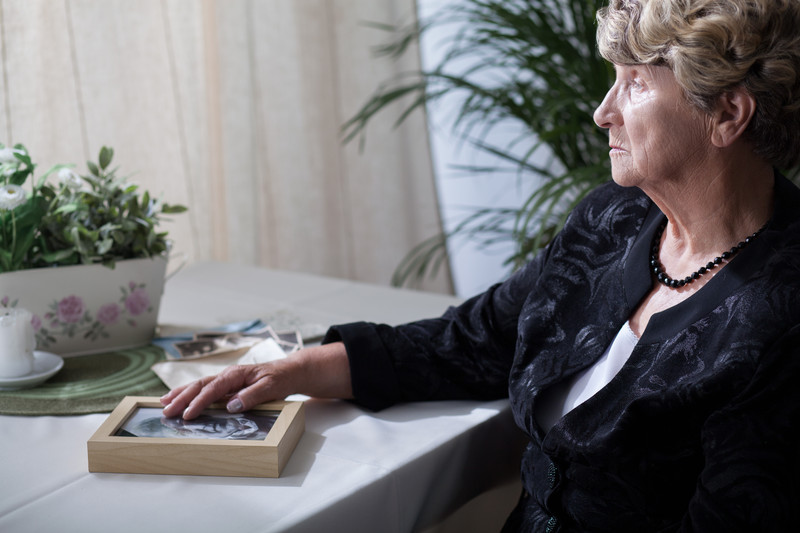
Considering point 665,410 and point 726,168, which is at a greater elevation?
point 726,168

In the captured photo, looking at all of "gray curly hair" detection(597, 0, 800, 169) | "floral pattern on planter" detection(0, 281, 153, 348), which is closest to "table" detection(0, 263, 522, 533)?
"floral pattern on planter" detection(0, 281, 153, 348)

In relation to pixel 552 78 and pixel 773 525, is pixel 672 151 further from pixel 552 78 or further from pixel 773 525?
pixel 552 78

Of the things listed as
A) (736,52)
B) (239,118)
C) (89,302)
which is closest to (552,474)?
(736,52)

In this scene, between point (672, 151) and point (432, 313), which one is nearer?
point (672, 151)

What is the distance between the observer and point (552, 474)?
103cm

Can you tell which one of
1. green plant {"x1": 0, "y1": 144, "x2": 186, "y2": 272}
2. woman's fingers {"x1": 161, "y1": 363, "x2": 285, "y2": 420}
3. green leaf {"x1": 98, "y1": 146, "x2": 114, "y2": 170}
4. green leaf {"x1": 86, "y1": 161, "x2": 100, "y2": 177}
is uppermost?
green leaf {"x1": 98, "y1": 146, "x2": 114, "y2": 170}

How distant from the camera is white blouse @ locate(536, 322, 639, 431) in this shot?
1031 millimetres

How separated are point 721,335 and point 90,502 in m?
0.74

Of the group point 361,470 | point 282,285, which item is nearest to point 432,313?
point 282,285

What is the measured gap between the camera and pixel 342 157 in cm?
337

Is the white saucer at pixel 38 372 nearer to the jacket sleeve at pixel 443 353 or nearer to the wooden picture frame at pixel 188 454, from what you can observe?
the wooden picture frame at pixel 188 454

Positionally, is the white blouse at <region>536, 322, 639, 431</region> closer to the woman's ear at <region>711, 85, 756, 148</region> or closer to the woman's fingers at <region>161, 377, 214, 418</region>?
the woman's ear at <region>711, 85, 756, 148</region>

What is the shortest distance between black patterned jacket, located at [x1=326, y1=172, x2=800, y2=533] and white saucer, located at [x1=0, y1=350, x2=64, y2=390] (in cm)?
45

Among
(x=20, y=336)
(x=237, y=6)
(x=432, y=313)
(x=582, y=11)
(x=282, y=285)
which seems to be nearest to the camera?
(x=20, y=336)
